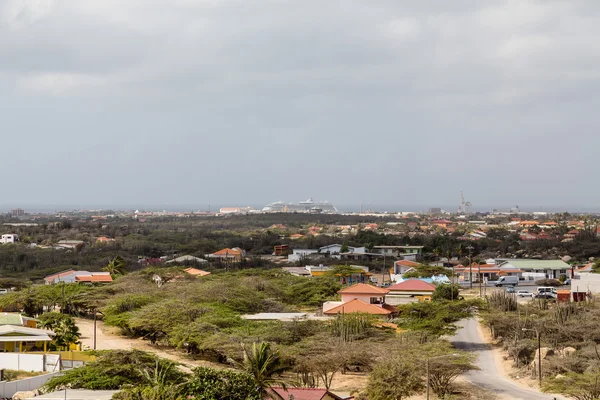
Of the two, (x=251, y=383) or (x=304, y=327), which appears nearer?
(x=251, y=383)

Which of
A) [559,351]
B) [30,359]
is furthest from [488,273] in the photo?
[30,359]

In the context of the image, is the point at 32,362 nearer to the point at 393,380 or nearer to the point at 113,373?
the point at 113,373

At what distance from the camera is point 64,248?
122750 millimetres

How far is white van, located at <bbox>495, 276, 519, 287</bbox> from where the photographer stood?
86738 mm

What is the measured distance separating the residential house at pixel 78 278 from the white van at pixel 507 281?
40.5 metres

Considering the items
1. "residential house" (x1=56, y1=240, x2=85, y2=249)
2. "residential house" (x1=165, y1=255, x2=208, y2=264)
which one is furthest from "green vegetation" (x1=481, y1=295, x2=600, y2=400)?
"residential house" (x1=56, y1=240, x2=85, y2=249)

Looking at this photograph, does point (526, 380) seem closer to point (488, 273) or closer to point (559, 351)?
point (559, 351)

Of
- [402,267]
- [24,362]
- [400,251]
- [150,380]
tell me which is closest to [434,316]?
[24,362]

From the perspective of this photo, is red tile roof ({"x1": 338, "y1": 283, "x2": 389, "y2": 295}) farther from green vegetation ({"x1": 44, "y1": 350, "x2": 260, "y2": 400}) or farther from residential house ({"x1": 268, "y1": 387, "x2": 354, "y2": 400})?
residential house ({"x1": 268, "y1": 387, "x2": 354, "y2": 400})

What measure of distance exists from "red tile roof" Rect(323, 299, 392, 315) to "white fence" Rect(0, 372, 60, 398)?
2371 cm

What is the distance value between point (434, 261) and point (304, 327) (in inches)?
2683

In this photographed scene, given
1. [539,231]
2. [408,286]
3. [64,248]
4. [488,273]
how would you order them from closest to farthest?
1. [408,286]
2. [488,273]
3. [64,248]
4. [539,231]

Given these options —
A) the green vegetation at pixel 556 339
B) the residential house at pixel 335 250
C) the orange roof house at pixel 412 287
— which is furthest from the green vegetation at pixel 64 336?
the residential house at pixel 335 250

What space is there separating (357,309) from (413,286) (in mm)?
18872
